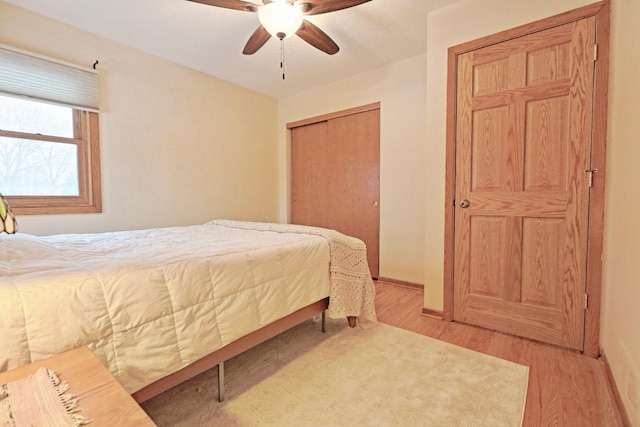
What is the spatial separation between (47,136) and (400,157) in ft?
10.7

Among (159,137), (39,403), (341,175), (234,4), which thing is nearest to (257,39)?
(234,4)

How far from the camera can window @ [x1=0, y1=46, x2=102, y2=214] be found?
2166 mm

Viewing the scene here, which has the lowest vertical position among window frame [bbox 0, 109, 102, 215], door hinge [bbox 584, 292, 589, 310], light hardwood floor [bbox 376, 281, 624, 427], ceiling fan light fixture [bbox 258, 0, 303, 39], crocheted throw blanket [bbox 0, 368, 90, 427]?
light hardwood floor [bbox 376, 281, 624, 427]

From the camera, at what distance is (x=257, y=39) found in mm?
2168

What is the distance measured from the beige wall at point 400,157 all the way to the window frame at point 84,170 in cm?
266

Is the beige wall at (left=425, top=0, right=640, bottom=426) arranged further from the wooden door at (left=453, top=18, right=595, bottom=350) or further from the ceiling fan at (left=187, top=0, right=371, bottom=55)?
the ceiling fan at (left=187, top=0, right=371, bottom=55)

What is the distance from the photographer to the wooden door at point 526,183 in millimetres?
1749

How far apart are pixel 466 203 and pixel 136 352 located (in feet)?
7.08

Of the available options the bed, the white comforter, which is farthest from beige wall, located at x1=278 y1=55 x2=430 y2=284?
the white comforter

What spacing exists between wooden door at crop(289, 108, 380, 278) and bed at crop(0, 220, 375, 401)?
1678mm

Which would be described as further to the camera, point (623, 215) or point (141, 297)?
point (623, 215)

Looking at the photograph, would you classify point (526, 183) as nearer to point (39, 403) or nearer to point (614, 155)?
point (614, 155)

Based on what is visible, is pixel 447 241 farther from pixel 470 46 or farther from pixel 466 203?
pixel 470 46

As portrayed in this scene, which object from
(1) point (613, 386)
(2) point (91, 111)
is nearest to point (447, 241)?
(1) point (613, 386)
